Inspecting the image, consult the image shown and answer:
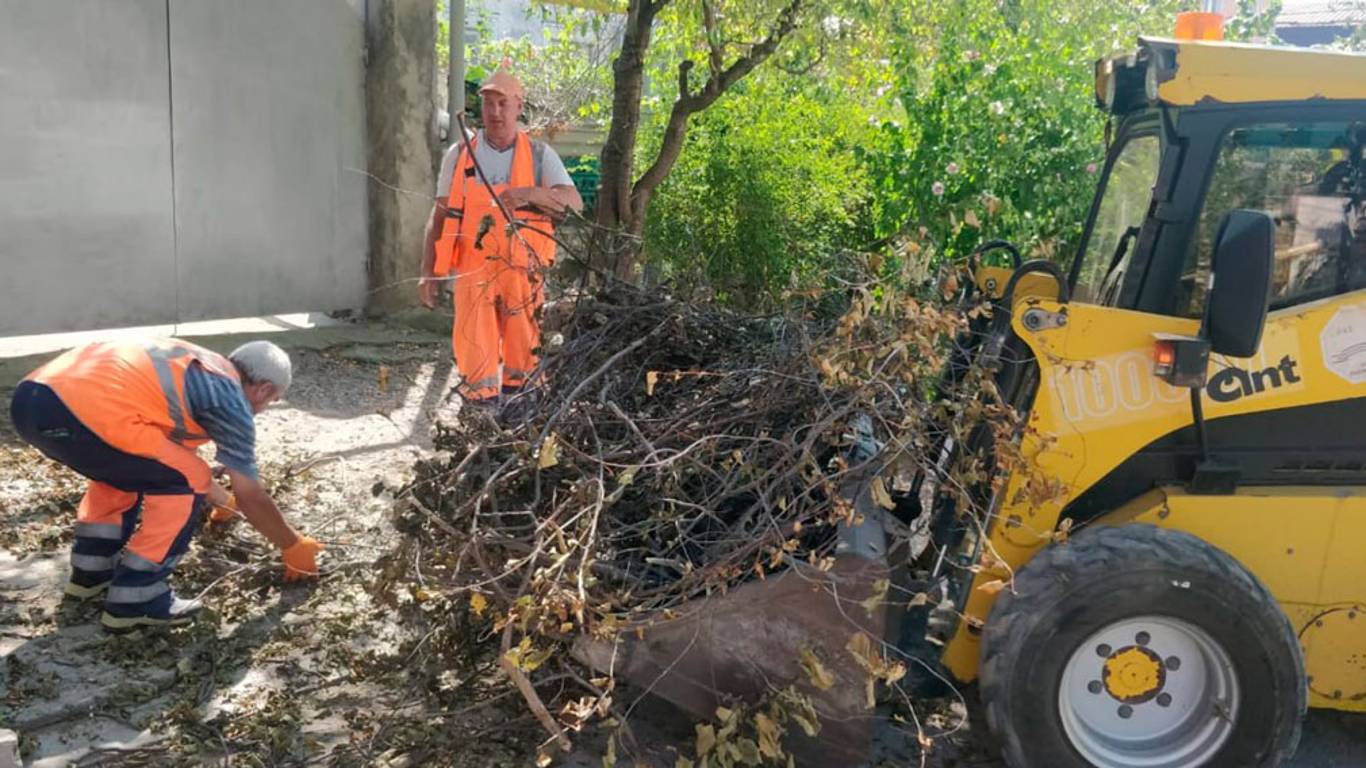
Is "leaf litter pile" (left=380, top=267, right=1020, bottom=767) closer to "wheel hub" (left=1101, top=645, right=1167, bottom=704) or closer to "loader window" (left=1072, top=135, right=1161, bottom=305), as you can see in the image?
"loader window" (left=1072, top=135, right=1161, bottom=305)

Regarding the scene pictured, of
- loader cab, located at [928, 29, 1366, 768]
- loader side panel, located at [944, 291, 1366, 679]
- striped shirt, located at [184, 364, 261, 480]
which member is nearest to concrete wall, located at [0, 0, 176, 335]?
striped shirt, located at [184, 364, 261, 480]

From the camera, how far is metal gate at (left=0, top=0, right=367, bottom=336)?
6613 millimetres

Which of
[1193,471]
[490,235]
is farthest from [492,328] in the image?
[1193,471]

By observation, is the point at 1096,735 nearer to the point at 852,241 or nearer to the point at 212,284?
the point at 852,241

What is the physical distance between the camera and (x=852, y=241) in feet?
23.3

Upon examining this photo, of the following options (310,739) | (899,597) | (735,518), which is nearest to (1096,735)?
(899,597)

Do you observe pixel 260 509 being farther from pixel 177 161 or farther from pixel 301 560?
pixel 177 161

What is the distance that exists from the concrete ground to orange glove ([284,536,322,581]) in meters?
0.07

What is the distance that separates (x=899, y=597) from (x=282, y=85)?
250 inches

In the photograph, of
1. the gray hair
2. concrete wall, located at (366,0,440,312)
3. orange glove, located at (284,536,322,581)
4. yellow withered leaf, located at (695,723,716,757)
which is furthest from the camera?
concrete wall, located at (366,0,440,312)

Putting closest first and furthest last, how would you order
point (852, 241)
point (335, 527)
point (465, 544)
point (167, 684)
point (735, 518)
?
point (465, 544) → point (735, 518) → point (167, 684) → point (335, 527) → point (852, 241)

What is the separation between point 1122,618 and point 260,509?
282cm

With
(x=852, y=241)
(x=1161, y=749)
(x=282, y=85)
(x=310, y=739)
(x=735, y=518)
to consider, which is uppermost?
(x=282, y=85)

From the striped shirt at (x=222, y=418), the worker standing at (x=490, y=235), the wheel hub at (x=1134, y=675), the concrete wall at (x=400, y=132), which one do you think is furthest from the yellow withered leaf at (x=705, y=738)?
the concrete wall at (x=400, y=132)
